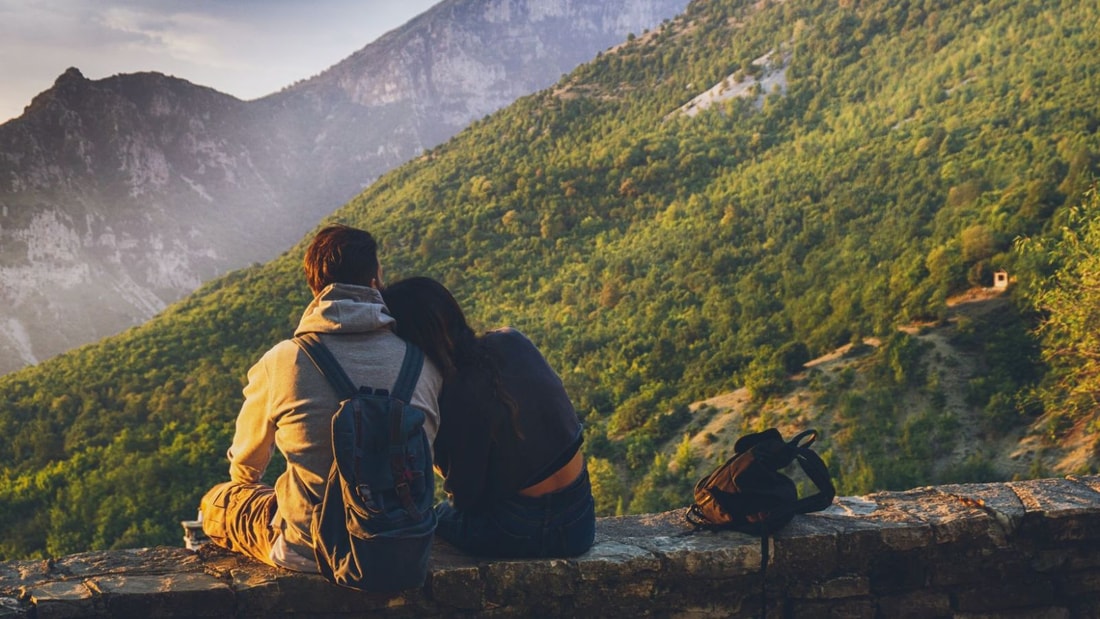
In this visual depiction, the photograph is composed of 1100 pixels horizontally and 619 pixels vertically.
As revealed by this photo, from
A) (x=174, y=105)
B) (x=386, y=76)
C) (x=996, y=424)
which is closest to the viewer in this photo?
(x=996, y=424)

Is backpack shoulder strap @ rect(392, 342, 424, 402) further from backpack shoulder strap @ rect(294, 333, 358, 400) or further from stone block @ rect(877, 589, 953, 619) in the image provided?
stone block @ rect(877, 589, 953, 619)

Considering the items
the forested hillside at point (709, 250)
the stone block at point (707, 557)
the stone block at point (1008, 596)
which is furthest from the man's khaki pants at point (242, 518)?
the forested hillside at point (709, 250)

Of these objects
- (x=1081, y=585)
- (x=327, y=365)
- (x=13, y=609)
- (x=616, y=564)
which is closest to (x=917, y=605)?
(x=1081, y=585)

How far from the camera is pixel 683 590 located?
3.13 meters

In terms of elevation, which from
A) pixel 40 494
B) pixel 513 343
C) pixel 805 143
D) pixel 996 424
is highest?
pixel 805 143

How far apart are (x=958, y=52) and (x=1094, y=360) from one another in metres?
33.3

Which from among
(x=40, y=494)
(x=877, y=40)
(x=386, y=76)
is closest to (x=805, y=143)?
(x=877, y=40)

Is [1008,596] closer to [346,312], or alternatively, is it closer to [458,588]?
[458,588]

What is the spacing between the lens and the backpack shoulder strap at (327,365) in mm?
2639

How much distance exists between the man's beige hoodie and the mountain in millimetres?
106750

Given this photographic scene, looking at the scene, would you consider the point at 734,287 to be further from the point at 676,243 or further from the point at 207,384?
the point at 207,384

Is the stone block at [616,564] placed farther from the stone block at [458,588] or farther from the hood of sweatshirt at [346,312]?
the hood of sweatshirt at [346,312]

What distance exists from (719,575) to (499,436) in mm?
942

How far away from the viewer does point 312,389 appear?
2.64 metres
